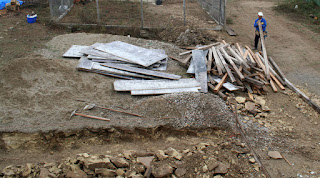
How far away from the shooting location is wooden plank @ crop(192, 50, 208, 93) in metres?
8.80

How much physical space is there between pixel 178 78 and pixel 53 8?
346 inches

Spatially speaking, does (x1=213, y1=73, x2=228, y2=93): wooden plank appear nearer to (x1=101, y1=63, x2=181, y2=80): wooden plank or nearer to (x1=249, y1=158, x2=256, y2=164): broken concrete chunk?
(x1=101, y1=63, x2=181, y2=80): wooden plank

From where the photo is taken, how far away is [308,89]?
9672 mm

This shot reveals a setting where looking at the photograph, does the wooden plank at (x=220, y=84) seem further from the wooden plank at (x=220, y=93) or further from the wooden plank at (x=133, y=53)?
the wooden plank at (x=133, y=53)

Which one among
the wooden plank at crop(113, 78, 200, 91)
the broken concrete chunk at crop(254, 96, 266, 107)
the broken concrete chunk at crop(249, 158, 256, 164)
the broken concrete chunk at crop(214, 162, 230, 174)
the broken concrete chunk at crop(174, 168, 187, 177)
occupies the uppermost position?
the wooden plank at crop(113, 78, 200, 91)

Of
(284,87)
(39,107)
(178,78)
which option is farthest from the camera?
(284,87)

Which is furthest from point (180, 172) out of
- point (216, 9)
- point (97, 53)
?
point (216, 9)

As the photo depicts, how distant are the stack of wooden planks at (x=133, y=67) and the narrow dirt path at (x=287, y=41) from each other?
448cm

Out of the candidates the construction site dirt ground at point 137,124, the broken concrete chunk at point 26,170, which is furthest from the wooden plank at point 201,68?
the broken concrete chunk at point 26,170

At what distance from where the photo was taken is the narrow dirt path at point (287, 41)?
10.7 m

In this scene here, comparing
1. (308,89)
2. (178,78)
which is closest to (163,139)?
(178,78)

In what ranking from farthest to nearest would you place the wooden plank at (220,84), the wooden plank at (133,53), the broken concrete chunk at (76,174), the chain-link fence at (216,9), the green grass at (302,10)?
1. the green grass at (302,10)
2. the chain-link fence at (216,9)
3. the wooden plank at (133,53)
4. the wooden plank at (220,84)
5. the broken concrete chunk at (76,174)

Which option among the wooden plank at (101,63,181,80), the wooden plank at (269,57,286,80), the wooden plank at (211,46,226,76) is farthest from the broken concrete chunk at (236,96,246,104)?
the wooden plank at (269,57,286,80)

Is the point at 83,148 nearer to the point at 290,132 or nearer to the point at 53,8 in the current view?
the point at 290,132
